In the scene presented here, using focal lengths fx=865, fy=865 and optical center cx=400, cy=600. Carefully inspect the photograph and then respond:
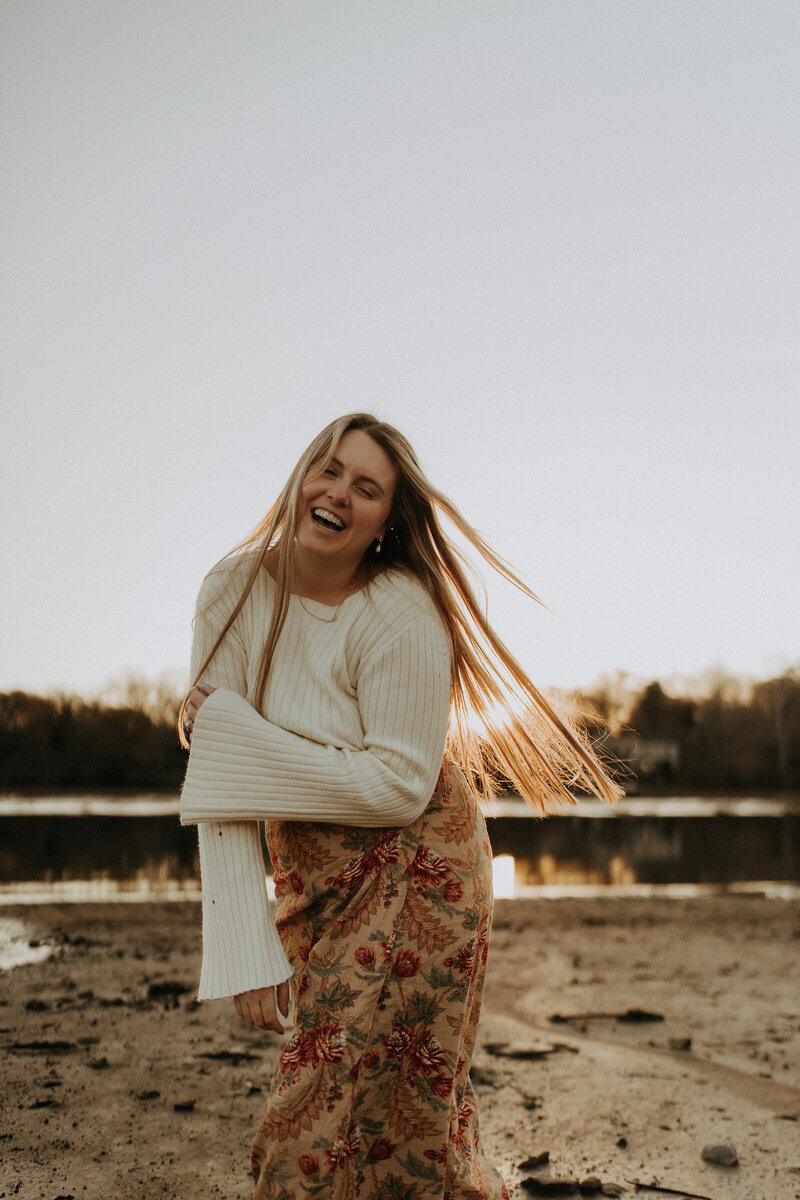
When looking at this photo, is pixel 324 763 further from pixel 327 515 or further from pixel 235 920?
pixel 327 515

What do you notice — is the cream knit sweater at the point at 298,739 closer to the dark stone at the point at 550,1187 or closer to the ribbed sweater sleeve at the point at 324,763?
the ribbed sweater sleeve at the point at 324,763

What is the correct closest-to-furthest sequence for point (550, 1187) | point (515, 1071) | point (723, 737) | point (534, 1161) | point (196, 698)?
point (196, 698)
point (550, 1187)
point (534, 1161)
point (515, 1071)
point (723, 737)

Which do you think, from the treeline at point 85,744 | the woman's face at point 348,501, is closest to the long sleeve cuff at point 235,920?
the woman's face at point 348,501

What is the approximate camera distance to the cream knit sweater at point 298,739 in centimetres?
181

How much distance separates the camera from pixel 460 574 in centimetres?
229

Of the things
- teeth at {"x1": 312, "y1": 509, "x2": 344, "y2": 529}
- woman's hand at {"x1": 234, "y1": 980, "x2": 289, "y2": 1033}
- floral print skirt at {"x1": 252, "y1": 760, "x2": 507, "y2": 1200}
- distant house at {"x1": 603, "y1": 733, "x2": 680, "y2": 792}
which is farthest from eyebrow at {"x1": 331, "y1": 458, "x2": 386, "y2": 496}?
distant house at {"x1": 603, "y1": 733, "x2": 680, "y2": 792}

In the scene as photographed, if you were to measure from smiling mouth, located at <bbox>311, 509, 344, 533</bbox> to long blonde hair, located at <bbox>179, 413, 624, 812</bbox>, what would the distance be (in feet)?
0.16

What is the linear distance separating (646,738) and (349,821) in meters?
43.7

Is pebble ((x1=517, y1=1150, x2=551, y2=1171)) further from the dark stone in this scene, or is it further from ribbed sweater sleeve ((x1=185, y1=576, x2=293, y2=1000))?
ribbed sweater sleeve ((x1=185, y1=576, x2=293, y2=1000))

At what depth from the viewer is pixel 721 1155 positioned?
294 centimetres

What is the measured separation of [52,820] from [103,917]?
1342cm

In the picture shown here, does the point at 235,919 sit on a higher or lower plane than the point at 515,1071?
higher

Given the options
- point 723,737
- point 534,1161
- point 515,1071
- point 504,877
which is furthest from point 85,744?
point 534,1161

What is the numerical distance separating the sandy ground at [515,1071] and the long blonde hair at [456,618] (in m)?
1.44
